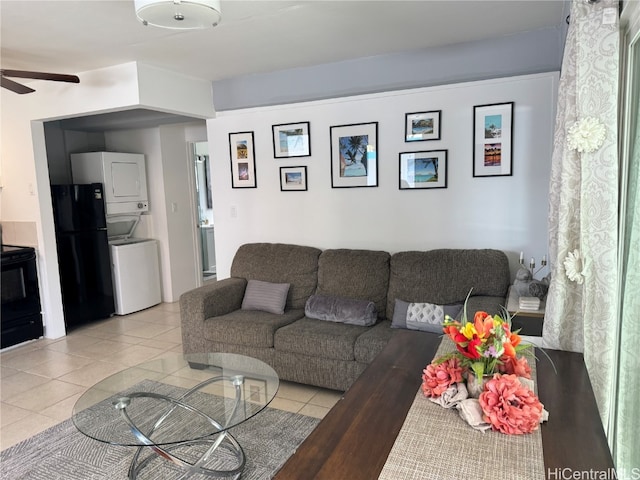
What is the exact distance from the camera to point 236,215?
4.19 m

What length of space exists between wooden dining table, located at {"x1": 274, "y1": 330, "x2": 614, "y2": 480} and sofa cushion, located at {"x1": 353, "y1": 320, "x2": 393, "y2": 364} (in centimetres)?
101

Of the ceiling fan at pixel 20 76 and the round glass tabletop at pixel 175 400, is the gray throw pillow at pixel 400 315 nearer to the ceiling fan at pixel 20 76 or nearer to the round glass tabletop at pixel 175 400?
the round glass tabletop at pixel 175 400

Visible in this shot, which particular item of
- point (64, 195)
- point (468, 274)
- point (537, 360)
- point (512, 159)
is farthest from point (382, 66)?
point (64, 195)

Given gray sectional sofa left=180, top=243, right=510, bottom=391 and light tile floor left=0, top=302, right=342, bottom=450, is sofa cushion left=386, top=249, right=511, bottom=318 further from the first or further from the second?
light tile floor left=0, top=302, right=342, bottom=450

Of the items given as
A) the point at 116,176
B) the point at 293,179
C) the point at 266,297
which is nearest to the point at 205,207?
the point at 116,176

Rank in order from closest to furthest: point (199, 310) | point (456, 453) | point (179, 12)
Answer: point (456, 453)
point (179, 12)
point (199, 310)

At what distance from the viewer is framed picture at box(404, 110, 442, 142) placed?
3.30 meters

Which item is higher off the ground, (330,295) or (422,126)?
(422,126)

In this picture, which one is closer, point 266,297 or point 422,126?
point 422,126

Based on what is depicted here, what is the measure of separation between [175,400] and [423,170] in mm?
2339

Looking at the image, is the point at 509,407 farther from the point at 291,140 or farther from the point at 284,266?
the point at 291,140

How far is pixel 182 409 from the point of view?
218 centimetres

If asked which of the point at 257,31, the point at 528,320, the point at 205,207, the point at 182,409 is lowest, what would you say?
the point at 182,409

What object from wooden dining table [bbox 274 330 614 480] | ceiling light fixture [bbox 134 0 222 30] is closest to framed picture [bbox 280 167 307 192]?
ceiling light fixture [bbox 134 0 222 30]
